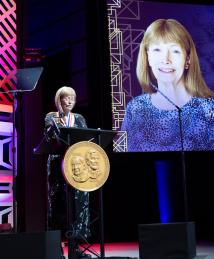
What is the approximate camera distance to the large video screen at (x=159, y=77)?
19.5 feet

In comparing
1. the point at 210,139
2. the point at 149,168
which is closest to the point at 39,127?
the point at 149,168

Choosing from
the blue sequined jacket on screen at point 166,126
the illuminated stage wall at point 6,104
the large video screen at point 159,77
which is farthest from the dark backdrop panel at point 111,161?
the illuminated stage wall at point 6,104

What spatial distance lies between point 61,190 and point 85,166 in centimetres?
57

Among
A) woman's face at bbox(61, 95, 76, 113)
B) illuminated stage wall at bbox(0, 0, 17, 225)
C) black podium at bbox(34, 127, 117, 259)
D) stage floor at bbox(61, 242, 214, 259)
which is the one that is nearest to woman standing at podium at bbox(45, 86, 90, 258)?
woman's face at bbox(61, 95, 76, 113)

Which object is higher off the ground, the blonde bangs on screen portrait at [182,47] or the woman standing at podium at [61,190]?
the blonde bangs on screen portrait at [182,47]

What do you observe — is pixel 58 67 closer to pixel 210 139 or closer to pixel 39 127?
pixel 39 127

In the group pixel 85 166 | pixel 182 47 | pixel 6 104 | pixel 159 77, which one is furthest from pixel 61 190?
pixel 182 47

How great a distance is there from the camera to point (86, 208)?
3.54 meters

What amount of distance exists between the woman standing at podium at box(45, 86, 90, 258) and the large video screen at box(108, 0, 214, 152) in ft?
7.63

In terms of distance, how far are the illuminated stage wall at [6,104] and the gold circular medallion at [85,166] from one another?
1.89m

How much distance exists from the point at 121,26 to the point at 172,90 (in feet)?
3.55

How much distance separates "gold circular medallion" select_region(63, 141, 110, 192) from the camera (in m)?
3.00

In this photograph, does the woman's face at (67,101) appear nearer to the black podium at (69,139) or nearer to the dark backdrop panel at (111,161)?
the black podium at (69,139)

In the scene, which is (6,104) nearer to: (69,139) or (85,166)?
(69,139)
